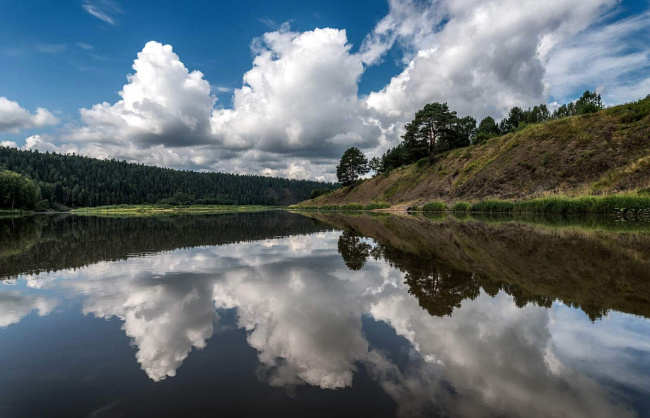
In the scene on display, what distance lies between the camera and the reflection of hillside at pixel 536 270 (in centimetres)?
669

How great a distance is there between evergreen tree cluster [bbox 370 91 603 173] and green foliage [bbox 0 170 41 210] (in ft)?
350

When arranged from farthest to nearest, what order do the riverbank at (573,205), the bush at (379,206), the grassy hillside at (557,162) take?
the bush at (379,206) → the grassy hillside at (557,162) → the riverbank at (573,205)

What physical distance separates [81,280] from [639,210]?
127 feet

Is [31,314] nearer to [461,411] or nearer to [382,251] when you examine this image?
[461,411]

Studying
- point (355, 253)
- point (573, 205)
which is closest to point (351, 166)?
point (573, 205)

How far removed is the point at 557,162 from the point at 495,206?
443 inches

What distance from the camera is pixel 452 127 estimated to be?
76.5 metres

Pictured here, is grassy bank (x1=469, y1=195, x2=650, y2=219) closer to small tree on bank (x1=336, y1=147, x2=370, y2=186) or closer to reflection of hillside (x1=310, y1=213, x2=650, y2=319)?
reflection of hillside (x1=310, y1=213, x2=650, y2=319)

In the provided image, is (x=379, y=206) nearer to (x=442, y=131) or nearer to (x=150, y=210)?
(x=442, y=131)

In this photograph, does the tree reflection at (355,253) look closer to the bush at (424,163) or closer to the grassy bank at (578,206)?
the grassy bank at (578,206)

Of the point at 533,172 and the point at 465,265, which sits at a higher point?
the point at 533,172

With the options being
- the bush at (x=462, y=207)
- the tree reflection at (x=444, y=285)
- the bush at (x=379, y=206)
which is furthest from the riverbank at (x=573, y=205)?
the tree reflection at (x=444, y=285)

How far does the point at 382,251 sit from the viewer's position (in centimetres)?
1410

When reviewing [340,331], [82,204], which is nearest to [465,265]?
[340,331]
